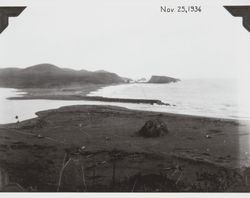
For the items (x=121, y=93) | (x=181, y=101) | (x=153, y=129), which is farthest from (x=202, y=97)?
(x=121, y=93)

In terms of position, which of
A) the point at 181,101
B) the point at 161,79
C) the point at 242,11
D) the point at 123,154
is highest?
the point at 242,11

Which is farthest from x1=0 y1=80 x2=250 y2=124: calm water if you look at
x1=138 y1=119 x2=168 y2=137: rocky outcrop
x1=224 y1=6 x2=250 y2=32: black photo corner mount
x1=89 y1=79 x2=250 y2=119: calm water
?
x1=224 y1=6 x2=250 y2=32: black photo corner mount

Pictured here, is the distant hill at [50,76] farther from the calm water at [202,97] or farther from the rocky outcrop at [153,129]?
the rocky outcrop at [153,129]

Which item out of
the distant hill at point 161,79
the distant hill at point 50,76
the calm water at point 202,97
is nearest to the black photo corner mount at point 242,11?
the calm water at point 202,97

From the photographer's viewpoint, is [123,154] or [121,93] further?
[121,93]

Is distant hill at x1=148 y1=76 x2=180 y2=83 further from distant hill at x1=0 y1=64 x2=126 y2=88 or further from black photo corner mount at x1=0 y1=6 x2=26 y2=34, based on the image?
black photo corner mount at x1=0 y1=6 x2=26 y2=34

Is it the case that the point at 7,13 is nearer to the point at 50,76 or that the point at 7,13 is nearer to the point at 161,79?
the point at 50,76

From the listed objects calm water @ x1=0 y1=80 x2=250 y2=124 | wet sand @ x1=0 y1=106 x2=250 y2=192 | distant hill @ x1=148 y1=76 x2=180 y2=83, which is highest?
distant hill @ x1=148 y1=76 x2=180 y2=83
